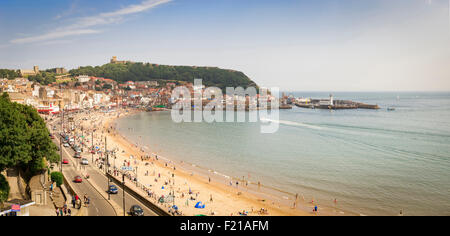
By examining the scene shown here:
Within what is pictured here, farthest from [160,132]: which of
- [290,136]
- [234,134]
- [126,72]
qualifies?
[126,72]

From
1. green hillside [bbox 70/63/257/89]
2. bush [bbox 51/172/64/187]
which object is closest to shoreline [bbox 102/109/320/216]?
bush [bbox 51/172/64/187]

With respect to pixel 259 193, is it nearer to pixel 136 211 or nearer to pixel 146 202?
pixel 146 202

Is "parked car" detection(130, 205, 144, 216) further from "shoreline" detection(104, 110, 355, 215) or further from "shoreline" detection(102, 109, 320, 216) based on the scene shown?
"shoreline" detection(104, 110, 355, 215)

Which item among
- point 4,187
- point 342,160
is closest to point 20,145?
point 4,187

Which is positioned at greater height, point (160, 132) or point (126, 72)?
point (126, 72)

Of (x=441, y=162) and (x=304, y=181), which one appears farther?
(x=441, y=162)

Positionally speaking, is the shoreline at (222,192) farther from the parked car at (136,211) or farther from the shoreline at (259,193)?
the parked car at (136,211)

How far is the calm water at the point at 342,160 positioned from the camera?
63.7 ft

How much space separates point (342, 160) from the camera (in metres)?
28.6

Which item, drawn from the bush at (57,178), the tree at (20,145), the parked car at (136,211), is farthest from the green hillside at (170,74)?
the parked car at (136,211)

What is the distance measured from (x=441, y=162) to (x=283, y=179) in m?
15.9
